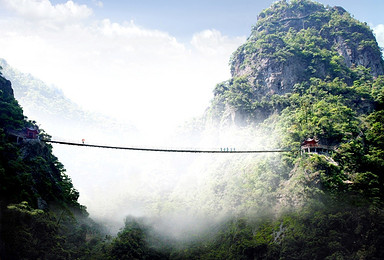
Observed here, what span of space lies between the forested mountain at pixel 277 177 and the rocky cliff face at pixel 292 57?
19 centimetres

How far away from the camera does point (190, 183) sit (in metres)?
49.3

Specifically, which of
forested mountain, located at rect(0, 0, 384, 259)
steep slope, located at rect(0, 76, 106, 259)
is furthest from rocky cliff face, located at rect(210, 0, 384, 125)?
steep slope, located at rect(0, 76, 106, 259)

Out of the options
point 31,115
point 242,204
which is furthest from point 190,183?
point 31,115

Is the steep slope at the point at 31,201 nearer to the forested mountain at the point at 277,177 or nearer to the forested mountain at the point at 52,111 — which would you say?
the forested mountain at the point at 277,177

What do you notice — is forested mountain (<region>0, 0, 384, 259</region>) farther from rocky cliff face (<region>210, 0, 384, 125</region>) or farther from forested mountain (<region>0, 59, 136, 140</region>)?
forested mountain (<region>0, 59, 136, 140</region>)

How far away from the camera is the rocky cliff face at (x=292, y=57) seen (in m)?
46.2

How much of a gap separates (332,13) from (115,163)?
6434 centimetres

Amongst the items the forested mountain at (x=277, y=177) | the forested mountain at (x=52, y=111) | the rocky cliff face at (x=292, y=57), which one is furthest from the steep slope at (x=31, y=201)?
the forested mountain at (x=52, y=111)

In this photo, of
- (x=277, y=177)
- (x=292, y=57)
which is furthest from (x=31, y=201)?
(x=292, y=57)

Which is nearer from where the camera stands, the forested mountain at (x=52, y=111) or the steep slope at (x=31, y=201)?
the steep slope at (x=31, y=201)

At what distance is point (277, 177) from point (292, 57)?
25048 mm

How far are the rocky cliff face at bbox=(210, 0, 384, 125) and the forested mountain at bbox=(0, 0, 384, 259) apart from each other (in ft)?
0.64

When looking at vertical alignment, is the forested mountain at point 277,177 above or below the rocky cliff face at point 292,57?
below

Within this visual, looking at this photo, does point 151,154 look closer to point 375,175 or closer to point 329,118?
point 329,118
